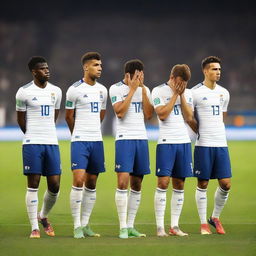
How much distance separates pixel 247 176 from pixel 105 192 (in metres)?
4.03

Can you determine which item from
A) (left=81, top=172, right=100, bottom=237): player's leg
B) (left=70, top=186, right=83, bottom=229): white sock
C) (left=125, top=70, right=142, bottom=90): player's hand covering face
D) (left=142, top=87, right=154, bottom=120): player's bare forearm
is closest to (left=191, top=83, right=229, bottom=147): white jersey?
(left=142, top=87, right=154, bottom=120): player's bare forearm

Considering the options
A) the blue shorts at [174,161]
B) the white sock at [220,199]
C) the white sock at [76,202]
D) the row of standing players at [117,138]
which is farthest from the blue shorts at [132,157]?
the white sock at [220,199]

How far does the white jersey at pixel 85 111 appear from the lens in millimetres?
8773

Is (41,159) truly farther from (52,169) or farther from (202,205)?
(202,205)

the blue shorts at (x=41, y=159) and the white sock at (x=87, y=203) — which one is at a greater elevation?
the blue shorts at (x=41, y=159)

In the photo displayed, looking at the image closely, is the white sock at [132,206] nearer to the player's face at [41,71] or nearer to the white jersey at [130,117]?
the white jersey at [130,117]

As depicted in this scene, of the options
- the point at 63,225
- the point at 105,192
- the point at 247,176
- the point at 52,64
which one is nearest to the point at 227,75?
the point at 52,64

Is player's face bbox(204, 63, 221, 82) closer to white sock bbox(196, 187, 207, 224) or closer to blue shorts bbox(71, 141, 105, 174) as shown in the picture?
white sock bbox(196, 187, 207, 224)

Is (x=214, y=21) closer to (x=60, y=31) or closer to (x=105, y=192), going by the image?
(x=60, y=31)

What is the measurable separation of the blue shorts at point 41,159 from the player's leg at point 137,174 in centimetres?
84

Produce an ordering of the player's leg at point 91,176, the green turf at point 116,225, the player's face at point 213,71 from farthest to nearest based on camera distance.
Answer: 1. the player's face at point 213,71
2. the player's leg at point 91,176
3. the green turf at point 116,225

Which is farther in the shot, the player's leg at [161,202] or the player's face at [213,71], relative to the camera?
the player's face at [213,71]

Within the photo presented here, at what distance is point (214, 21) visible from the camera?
4078cm

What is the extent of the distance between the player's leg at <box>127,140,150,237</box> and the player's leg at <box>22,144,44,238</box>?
101 centimetres
